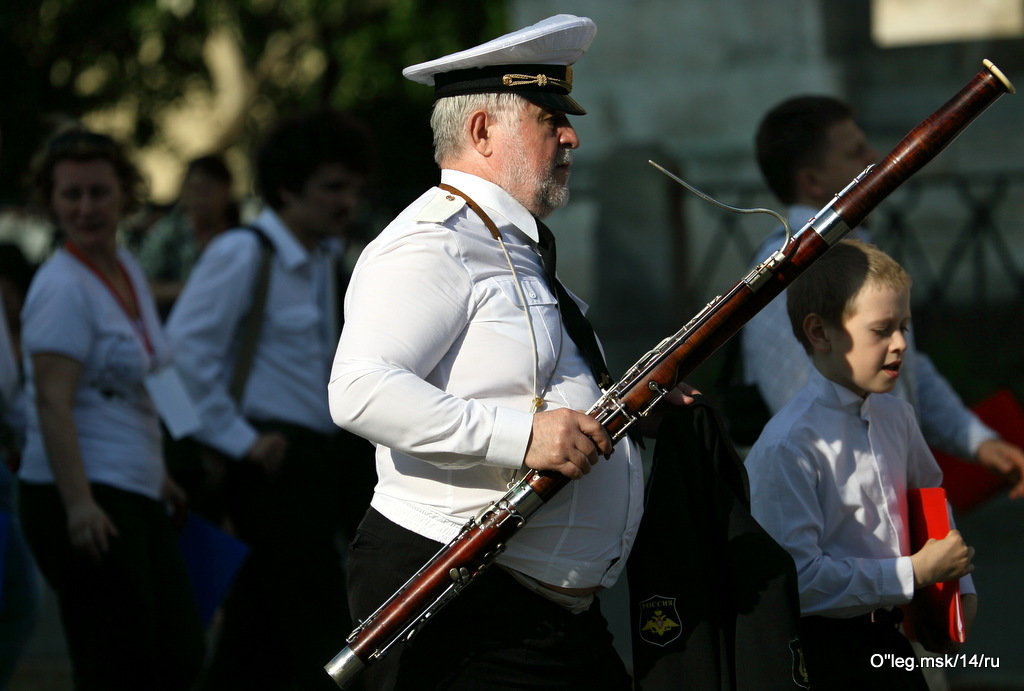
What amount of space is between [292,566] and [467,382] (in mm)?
2221

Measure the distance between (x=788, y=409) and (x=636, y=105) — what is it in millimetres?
5176

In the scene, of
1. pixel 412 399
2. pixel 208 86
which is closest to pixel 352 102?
→ pixel 208 86

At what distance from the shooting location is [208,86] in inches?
609

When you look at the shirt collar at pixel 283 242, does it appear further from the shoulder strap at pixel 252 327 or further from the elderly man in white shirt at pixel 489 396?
the elderly man in white shirt at pixel 489 396

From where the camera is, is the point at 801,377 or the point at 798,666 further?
the point at 801,377

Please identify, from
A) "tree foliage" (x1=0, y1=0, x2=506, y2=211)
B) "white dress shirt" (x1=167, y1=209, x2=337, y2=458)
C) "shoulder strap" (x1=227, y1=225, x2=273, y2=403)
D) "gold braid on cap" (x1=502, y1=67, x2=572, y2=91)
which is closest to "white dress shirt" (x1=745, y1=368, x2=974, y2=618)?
"gold braid on cap" (x1=502, y1=67, x2=572, y2=91)

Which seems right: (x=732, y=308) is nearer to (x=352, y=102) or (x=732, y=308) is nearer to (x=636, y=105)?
(x=636, y=105)

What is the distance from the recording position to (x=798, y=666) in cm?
274

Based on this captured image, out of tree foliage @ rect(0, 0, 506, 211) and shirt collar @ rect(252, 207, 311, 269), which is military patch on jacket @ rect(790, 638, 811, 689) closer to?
shirt collar @ rect(252, 207, 311, 269)

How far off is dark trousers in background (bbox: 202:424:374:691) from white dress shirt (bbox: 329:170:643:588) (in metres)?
1.91

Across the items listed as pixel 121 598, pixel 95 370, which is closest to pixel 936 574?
pixel 121 598

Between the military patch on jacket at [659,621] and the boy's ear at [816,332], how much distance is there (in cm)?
78

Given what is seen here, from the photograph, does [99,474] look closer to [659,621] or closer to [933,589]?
[659,621]

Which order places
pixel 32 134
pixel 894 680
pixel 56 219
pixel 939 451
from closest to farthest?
pixel 894 680, pixel 939 451, pixel 56 219, pixel 32 134
